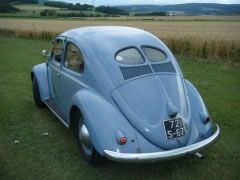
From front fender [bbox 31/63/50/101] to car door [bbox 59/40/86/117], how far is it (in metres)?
0.90

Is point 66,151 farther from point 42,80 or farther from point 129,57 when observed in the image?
point 42,80

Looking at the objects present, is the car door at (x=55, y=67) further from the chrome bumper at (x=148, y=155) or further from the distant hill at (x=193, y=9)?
the distant hill at (x=193, y=9)

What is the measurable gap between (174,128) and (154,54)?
4.29ft

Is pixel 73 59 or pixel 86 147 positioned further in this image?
pixel 73 59

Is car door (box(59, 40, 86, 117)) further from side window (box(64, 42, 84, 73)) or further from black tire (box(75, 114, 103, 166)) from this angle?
black tire (box(75, 114, 103, 166))

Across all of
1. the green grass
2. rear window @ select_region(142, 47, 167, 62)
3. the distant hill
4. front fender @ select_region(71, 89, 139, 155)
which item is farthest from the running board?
the distant hill

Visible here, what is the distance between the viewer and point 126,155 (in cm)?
409

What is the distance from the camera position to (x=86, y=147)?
4.89 m

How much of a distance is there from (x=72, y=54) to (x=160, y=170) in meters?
2.27

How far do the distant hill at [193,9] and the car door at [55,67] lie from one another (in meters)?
55.9

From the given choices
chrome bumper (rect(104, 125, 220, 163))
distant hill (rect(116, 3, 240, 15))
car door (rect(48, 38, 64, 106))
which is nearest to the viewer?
chrome bumper (rect(104, 125, 220, 163))

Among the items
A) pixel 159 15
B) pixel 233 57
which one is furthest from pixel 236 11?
pixel 233 57

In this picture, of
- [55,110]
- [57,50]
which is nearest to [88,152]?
[55,110]

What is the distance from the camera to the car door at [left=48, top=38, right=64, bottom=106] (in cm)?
625
